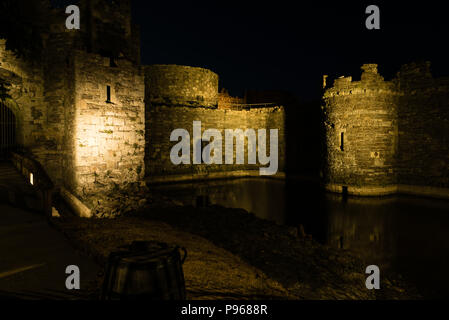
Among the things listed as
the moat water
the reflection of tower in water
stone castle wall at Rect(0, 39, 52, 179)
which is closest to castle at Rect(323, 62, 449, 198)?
the moat water


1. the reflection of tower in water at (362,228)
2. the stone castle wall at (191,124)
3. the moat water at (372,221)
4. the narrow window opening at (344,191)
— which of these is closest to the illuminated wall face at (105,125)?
the moat water at (372,221)

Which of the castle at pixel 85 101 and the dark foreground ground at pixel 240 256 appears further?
the castle at pixel 85 101

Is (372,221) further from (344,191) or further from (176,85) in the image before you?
(176,85)

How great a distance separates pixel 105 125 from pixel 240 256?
5363mm

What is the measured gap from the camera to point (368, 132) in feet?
41.5

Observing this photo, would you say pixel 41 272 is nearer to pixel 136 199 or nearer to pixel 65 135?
pixel 136 199

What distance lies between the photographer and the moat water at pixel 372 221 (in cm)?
632

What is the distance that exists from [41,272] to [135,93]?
6.59m

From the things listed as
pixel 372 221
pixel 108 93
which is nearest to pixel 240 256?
pixel 372 221

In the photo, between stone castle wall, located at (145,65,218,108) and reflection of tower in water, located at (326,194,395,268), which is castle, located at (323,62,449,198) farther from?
stone castle wall, located at (145,65,218,108)

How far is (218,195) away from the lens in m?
14.3

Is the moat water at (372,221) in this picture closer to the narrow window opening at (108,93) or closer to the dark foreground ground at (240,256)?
the dark foreground ground at (240,256)

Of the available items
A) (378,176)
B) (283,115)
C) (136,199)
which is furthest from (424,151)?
(136,199)
